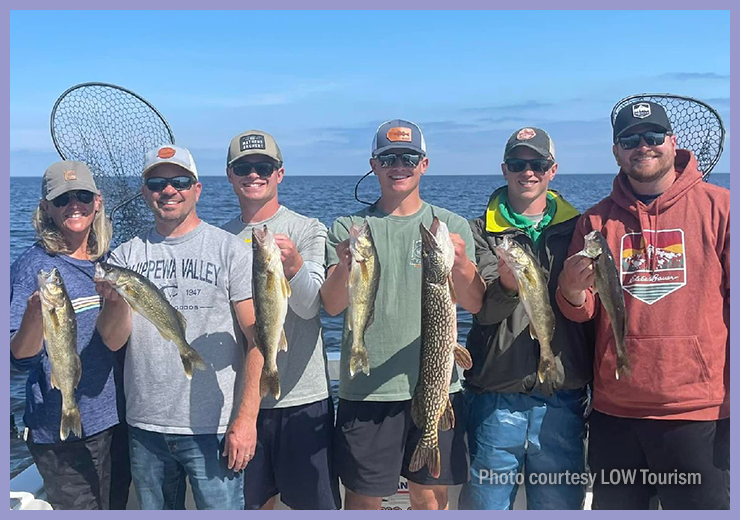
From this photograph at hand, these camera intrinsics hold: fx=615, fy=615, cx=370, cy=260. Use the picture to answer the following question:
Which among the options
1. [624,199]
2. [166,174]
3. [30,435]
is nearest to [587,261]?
[624,199]

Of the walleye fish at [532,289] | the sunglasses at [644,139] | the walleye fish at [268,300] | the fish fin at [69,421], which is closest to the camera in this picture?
the walleye fish at [268,300]

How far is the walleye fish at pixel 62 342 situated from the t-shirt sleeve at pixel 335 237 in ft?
6.38

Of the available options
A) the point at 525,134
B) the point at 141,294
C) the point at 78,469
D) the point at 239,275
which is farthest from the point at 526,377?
the point at 78,469

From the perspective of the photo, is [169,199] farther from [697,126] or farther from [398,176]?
[697,126]

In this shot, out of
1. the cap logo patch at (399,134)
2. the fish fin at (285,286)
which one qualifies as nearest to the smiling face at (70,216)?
the fish fin at (285,286)

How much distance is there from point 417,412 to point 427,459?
401mm

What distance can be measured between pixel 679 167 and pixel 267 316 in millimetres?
3595

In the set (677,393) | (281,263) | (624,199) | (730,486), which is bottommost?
(730,486)

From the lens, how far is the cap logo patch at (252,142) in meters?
5.03

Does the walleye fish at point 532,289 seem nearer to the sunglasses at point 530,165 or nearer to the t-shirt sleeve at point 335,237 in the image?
the sunglasses at point 530,165

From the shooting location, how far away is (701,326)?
468 cm

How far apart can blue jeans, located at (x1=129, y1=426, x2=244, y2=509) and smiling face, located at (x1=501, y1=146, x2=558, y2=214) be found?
3028 millimetres

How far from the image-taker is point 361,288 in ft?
14.1

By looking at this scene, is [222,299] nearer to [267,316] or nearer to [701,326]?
[267,316]
